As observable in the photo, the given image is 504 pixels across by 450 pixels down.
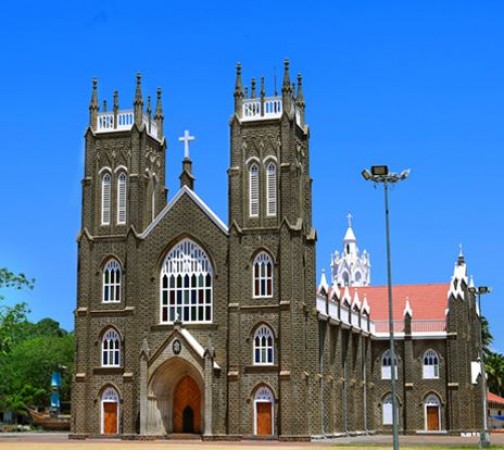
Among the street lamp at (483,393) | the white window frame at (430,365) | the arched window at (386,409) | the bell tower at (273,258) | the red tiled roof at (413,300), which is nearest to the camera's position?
the street lamp at (483,393)

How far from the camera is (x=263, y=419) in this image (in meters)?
58.7

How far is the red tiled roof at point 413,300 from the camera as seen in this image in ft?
264

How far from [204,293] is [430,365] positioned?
75.3 feet

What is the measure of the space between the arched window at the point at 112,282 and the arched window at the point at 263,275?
8.54 m

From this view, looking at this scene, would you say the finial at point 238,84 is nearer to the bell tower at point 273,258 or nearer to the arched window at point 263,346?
Result: the bell tower at point 273,258

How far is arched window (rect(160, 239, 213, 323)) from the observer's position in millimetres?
60812

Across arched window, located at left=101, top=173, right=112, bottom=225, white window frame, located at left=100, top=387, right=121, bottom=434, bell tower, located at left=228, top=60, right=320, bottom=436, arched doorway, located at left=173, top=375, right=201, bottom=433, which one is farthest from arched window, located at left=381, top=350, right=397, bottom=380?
arched window, located at left=101, top=173, right=112, bottom=225

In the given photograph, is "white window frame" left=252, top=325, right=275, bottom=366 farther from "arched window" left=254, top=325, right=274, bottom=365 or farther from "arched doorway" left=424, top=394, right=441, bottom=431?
"arched doorway" left=424, top=394, right=441, bottom=431

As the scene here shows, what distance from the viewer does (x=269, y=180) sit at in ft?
199

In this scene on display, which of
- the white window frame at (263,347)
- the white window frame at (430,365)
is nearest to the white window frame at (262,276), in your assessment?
the white window frame at (263,347)

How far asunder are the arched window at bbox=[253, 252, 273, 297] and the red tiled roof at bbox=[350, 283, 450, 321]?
23.1 meters

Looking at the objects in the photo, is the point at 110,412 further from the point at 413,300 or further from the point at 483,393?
the point at 413,300

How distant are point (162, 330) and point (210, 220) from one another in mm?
6924

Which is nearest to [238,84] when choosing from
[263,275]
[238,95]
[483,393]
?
[238,95]
